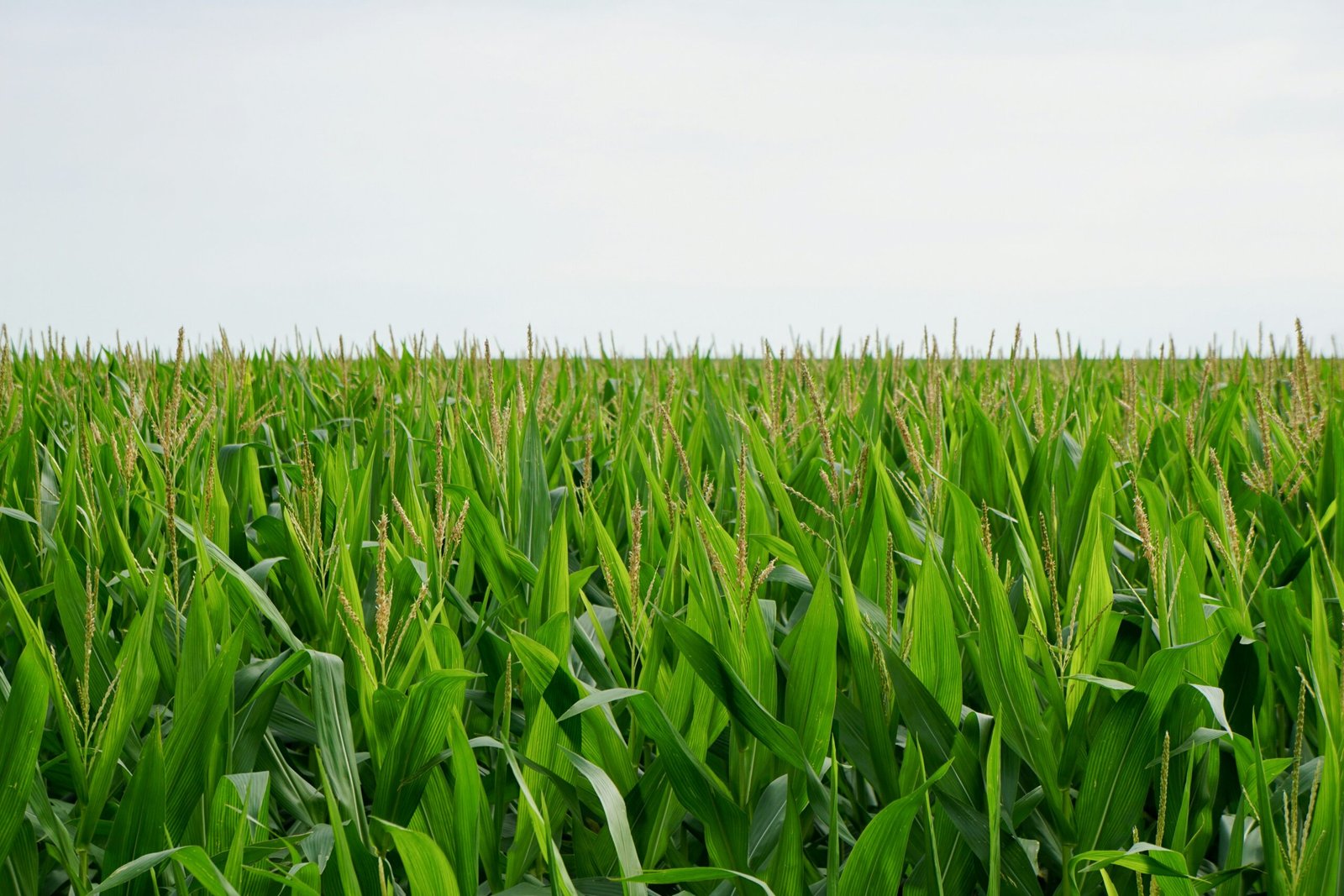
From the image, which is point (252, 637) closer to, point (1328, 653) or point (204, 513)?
point (204, 513)

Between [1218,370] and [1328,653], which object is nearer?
[1328,653]

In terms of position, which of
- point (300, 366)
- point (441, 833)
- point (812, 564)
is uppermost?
point (300, 366)

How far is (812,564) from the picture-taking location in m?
1.26

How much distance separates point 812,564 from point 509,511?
589mm

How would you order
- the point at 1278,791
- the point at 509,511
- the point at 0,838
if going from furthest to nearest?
the point at 509,511, the point at 1278,791, the point at 0,838

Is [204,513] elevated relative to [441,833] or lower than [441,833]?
elevated

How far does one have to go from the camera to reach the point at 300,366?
3.57m

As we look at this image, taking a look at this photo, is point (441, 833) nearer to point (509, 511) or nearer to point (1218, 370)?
point (509, 511)

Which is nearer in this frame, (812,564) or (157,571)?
(157,571)

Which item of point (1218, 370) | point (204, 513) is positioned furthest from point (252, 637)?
point (1218, 370)

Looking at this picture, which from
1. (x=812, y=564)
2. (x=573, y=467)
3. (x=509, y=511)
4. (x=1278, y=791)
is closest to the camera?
(x=1278, y=791)

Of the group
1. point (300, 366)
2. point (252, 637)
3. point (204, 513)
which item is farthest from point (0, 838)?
point (300, 366)

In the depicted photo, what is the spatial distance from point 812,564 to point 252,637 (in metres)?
0.75

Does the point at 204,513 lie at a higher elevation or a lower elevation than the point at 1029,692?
higher
